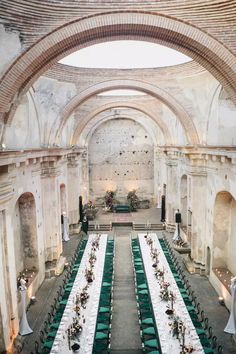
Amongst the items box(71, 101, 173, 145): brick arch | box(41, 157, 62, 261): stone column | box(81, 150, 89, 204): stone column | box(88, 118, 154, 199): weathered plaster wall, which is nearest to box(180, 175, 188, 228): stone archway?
box(71, 101, 173, 145): brick arch

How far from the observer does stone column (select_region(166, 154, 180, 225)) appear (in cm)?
1958

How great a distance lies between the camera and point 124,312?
1109 cm

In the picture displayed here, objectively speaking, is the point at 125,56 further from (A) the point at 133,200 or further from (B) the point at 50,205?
(A) the point at 133,200

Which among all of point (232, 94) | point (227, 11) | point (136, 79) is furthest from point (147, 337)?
point (136, 79)

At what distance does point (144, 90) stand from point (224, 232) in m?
7.26

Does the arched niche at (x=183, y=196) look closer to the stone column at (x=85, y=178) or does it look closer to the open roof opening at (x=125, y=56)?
the open roof opening at (x=125, y=56)

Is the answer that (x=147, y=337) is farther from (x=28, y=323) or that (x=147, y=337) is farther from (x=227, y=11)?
(x=227, y=11)

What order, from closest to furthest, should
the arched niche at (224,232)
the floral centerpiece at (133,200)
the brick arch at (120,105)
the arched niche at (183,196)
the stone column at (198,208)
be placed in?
the arched niche at (224,232)
the stone column at (198,208)
the arched niche at (183,196)
the brick arch at (120,105)
the floral centerpiece at (133,200)

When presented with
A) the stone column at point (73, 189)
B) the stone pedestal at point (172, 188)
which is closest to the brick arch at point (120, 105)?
the stone pedestal at point (172, 188)

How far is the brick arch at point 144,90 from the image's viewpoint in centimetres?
1360

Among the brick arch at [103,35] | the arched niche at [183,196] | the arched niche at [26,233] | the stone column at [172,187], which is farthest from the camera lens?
the stone column at [172,187]

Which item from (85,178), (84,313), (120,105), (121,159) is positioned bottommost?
(84,313)

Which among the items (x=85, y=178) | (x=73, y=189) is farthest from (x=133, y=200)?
(x=73, y=189)

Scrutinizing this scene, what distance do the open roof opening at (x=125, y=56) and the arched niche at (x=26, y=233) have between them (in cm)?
564
